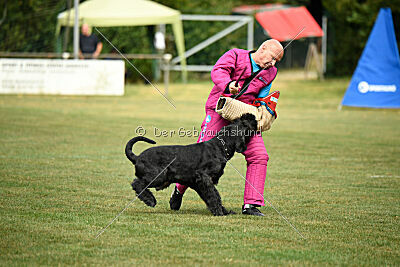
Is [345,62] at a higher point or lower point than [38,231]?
lower

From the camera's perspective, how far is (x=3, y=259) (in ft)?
16.0

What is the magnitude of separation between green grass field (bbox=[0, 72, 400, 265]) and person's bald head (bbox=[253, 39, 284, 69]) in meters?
1.55

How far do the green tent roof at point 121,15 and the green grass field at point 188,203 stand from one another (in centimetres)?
1205

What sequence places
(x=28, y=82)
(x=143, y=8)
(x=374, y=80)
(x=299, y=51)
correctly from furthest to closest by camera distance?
(x=299, y=51), (x=143, y=8), (x=28, y=82), (x=374, y=80)

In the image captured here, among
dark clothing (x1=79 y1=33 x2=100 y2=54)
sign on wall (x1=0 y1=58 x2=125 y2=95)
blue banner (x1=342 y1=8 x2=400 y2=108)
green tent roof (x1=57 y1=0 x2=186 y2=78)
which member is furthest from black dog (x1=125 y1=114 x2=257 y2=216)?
green tent roof (x1=57 y1=0 x2=186 y2=78)

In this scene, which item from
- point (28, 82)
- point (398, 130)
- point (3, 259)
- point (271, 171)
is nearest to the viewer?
point (3, 259)

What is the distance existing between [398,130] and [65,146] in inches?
336

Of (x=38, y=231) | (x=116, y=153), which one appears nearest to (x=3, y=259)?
(x=38, y=231)

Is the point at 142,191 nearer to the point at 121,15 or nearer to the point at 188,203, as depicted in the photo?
the point at 188,203

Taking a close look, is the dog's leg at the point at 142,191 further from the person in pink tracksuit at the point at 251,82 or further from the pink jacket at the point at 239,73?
the pink jacket at the point at 239,73

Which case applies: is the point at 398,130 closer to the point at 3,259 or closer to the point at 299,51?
the point at 3,259

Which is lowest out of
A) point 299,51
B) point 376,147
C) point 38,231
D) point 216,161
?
point 299,51

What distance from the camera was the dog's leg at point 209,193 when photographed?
6438 millimetres

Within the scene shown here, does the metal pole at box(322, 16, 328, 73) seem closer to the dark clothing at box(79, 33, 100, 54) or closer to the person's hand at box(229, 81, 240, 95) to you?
the dark clothing at box(79, 33, 100, 54)
